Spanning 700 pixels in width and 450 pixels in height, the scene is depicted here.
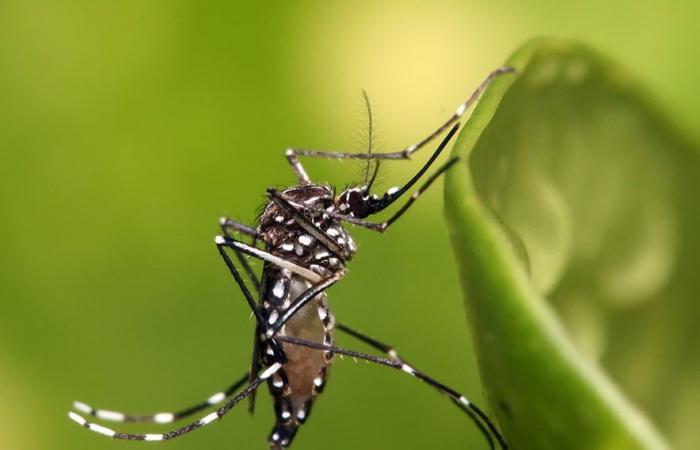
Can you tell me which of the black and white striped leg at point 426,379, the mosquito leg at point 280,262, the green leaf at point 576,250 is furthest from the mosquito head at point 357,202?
the green leaf at point 576,250

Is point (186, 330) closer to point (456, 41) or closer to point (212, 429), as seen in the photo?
point (212, 429)

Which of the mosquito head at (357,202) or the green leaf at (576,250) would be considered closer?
the green leaf at (576,250)

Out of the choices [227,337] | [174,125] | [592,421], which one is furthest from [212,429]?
[592,421]

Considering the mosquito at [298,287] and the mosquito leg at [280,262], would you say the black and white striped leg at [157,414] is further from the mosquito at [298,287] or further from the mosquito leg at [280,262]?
the mosquito leg at [280,262]

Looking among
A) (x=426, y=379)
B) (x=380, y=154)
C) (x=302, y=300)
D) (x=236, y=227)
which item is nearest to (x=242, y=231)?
(x=236, y=227)

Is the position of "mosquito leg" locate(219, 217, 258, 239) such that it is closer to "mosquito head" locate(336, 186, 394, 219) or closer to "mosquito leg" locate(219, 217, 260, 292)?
"mosquito leg" locate(219, 217, 260, 292)

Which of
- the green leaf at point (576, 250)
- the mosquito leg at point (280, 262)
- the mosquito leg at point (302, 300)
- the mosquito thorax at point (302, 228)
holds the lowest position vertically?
the green leaf at point (576, 250)
